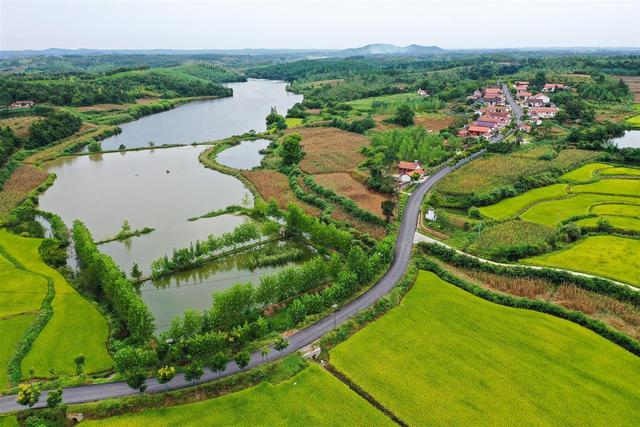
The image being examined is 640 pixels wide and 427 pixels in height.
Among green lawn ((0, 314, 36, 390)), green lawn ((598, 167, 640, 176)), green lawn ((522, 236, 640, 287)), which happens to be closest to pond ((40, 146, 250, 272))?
green lawn ((0, 314, 36, 390))

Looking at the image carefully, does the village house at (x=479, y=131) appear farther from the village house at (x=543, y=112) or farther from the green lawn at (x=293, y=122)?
the green lawn at (x=293, y=122)

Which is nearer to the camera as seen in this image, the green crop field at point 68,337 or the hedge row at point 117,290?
the green crop field at point 68,337

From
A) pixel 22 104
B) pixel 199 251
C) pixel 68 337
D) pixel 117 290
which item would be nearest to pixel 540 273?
pixel 199 251

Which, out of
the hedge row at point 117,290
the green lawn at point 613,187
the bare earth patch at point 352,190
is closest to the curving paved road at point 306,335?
the hedge row at point 117,290

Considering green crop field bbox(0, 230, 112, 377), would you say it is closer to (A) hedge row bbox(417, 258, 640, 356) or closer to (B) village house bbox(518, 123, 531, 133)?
(A) hedge row bbox(417, 258, 640, 356)

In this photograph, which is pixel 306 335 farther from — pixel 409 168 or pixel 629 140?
pixel 629 140

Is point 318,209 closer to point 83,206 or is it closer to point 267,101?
point 83,206

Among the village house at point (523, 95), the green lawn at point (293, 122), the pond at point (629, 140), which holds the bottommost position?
the pond at point (629, 140)

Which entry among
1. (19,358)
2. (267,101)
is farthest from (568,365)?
(267,101)
